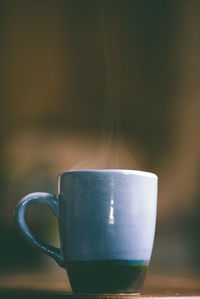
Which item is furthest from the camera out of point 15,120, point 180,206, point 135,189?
point 15,120

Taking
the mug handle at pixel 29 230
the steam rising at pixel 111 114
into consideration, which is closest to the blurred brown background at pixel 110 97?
the steam rising at pixel 111 114

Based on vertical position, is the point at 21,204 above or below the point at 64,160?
above

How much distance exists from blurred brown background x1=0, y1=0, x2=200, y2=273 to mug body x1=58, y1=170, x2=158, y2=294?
4.36 ft

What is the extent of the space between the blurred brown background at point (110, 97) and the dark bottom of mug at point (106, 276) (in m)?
1.33

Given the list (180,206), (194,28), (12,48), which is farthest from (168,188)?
(12,48)

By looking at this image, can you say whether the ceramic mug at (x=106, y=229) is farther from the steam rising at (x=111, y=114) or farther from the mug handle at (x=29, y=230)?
the steam rising at (x=111, y=114)

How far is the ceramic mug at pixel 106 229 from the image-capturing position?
0.46m

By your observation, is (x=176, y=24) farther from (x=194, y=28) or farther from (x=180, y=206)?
(x=180, y=206)

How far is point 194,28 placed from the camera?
1.87m

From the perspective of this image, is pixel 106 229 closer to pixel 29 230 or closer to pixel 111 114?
pixel 29 230

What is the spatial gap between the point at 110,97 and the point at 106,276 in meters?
1.47

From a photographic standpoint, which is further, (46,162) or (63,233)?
(46,162)

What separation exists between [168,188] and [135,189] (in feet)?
4.66

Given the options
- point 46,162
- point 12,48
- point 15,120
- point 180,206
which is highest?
point 12,48
